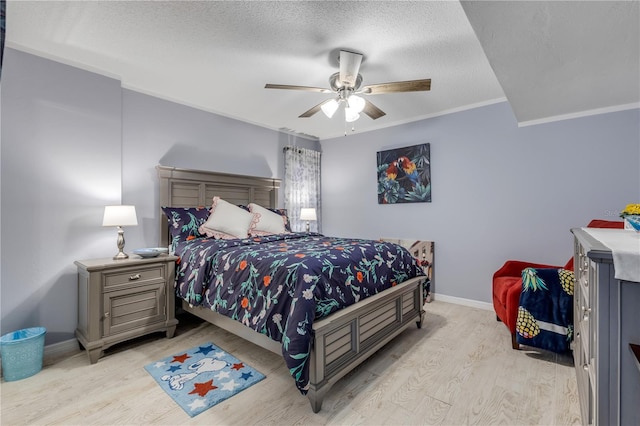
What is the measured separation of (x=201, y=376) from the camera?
85.4 inches

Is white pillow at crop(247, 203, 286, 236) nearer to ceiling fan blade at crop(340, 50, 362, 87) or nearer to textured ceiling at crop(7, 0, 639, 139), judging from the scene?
textured ceiling at crop(7, 0, 639, 139)

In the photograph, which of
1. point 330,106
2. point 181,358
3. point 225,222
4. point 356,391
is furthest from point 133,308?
point 330,106

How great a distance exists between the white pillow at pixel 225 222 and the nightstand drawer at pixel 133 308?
75 cm

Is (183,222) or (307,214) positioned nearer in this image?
(183,222)

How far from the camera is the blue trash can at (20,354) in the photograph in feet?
7.00

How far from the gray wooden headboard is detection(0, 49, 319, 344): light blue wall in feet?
0.39

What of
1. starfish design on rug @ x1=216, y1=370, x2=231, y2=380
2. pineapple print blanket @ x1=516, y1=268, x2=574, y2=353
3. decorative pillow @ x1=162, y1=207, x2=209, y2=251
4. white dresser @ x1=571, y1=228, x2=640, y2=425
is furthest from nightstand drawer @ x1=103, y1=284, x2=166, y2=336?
pineapple print blanket @ x1=516, y1=268, x2=574, y2=353

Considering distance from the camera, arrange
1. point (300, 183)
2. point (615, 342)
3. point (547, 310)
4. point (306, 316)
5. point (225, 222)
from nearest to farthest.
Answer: point (615, 342) → point (306, 316) → point (547, 310) → point (225, 222) → point (300, 183)

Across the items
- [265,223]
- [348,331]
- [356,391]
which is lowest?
[356,391]

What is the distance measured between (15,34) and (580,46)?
12.8 ft

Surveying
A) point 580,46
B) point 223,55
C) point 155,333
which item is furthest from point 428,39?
point 155,333

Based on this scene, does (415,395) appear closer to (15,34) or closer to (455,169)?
(455,169)

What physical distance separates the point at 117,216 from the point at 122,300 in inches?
28.2

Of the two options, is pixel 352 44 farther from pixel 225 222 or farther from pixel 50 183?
pixel 50 183
